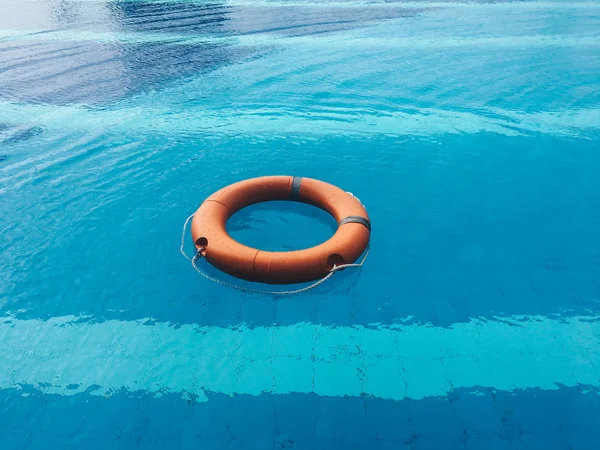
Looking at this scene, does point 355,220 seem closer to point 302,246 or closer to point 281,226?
point 302,246

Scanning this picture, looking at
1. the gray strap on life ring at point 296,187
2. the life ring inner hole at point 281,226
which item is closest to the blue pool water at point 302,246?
the life ring inner hole at point 281,226

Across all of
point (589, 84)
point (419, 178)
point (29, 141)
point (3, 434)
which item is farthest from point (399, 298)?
point (589, 84)

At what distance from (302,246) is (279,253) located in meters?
0.44

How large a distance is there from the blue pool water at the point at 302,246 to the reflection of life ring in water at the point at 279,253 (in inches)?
6.9

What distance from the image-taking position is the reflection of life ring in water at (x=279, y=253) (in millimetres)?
2834

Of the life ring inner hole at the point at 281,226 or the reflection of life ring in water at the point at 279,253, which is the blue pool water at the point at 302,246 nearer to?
the life ring inner hole at the point at 281,226

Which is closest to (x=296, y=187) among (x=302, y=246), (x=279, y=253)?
(x=302, y=246)

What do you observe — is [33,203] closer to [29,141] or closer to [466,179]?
[29,141]

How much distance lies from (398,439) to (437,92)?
4.87m

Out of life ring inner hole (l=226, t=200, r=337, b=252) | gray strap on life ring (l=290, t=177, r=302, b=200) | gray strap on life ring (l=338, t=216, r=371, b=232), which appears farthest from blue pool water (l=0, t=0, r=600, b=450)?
gray strap on life ring (l=338, t=216, r=371, b=232)

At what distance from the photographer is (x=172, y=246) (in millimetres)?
3330

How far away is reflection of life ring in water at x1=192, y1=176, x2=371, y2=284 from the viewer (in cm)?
283

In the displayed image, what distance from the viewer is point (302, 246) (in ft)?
10.8

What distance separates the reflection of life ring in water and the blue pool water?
0.18 m
